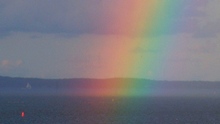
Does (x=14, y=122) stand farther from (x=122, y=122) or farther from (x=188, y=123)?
(x=188, y=123)

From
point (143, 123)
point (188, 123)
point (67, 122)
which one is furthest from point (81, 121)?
point (188, 123)

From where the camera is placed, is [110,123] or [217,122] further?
[217,122]

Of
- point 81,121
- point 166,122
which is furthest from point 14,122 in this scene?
point 166,122

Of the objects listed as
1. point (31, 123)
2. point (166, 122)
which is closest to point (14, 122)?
point (31, 123)

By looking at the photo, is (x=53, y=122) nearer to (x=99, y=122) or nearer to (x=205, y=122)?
(x=99, y=122)

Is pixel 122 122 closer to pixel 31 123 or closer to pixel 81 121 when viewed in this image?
pixel 81 121

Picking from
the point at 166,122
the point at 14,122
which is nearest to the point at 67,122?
the point at 14,122
